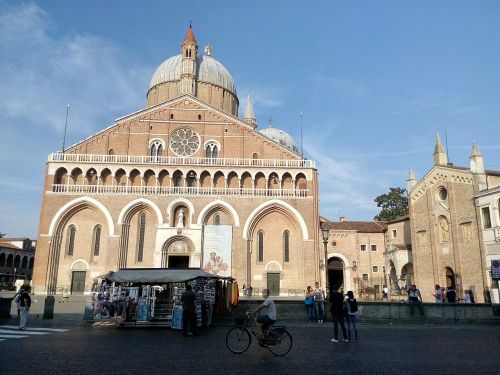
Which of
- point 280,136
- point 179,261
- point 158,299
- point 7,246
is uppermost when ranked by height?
→ point 280,136

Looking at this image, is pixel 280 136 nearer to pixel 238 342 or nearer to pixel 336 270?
pixel 336 270

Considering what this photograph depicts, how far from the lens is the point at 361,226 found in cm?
4144

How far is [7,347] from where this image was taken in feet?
32.6

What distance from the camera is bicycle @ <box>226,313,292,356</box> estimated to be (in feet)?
30.3

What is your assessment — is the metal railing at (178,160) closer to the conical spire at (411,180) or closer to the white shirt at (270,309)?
the conical spire at (411,180)

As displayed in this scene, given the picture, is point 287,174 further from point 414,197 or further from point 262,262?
point 414,197

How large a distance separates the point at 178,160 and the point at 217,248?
334 inches

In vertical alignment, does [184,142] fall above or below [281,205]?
above

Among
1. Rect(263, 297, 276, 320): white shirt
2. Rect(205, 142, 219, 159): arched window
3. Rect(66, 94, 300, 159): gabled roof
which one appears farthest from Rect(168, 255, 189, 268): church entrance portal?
Rect(263, 297, 276, 320): white shirt

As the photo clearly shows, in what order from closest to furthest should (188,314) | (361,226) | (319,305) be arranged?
(188,314) < (319,305) < (361,226)

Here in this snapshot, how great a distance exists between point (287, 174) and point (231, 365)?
29.1 m

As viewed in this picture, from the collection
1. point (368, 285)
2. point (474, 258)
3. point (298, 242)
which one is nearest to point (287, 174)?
point (298, 242)

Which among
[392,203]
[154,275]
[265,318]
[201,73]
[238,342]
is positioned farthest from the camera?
[392,203]

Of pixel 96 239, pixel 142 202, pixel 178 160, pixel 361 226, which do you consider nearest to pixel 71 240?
pixel 96 239
